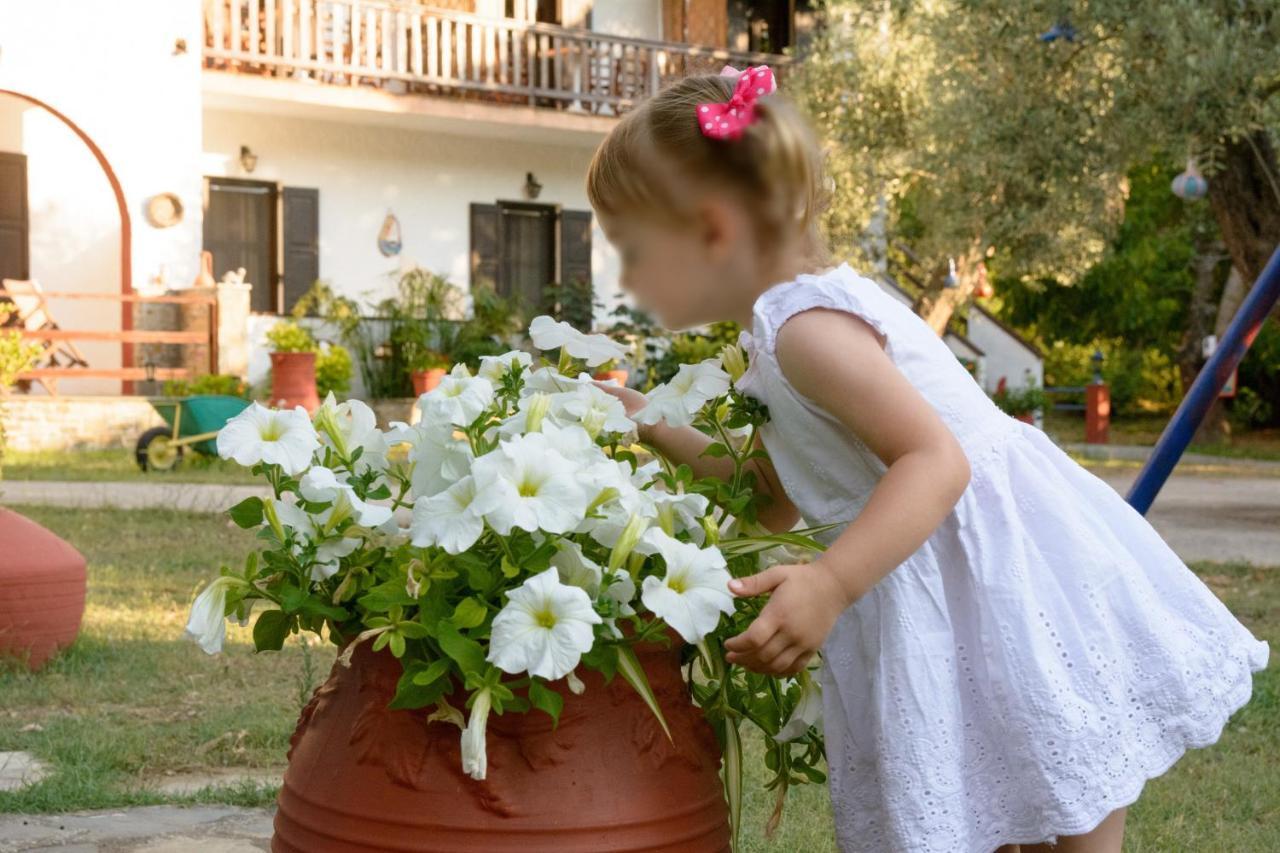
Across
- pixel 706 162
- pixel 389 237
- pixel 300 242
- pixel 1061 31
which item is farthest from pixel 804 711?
pixel 389 237

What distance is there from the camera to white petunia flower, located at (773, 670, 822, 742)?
6.25 feet

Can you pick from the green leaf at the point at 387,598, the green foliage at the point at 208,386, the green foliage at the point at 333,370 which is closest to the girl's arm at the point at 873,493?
the green leaf at the point at 387,598

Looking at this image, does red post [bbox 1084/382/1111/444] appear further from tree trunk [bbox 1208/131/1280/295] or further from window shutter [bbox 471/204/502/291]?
tree trunk [bbox 1208/131/1280/295]

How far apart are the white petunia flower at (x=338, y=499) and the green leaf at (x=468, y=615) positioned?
7.0 inches

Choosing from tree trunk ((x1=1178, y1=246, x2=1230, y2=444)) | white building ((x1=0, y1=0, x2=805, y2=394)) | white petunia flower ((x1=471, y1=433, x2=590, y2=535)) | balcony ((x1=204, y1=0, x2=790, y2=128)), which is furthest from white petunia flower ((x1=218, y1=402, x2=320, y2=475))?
tree trunk ((x1=1178, y1=246, x2=1230, y2=444))

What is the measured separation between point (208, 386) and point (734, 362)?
467 inches

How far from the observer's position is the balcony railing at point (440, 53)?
15.5 m

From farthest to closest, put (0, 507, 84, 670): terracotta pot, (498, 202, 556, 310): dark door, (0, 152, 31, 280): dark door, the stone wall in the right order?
(498, 202, 556, 310): dark door < (0, 152, 31, 280): dark door < the stone wall < (0, 507, 84, 670): terracotta pot

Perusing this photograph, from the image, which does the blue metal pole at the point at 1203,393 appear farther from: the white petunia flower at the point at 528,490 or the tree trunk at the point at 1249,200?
the tree trunk at the point at 1249,200

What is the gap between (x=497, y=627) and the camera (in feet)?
4.99

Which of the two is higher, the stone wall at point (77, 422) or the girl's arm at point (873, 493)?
the girl's arm at point (873, 493)

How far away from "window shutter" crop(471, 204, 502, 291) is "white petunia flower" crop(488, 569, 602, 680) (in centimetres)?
1596

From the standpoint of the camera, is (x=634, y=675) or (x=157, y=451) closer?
(x=634, y=675)

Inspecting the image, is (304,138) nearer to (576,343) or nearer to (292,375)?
(292,375)
